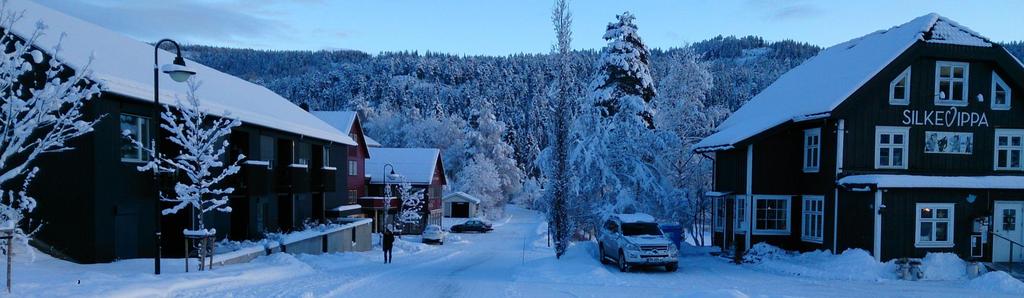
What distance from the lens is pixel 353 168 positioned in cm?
4691

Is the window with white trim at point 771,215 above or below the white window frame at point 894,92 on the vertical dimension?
below

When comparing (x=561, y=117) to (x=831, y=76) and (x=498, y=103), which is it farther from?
(x=498, y=103)

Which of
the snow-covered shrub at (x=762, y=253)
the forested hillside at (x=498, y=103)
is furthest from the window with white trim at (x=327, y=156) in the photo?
the snow-covered shrub at (x=762, y=253)

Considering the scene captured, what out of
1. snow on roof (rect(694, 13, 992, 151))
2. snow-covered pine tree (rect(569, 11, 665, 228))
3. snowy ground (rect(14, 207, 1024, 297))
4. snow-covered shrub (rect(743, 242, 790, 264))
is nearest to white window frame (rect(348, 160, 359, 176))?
snow-covered pine tree (rect(569, 11, 665, 228))

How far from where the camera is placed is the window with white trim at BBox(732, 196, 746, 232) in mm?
23917

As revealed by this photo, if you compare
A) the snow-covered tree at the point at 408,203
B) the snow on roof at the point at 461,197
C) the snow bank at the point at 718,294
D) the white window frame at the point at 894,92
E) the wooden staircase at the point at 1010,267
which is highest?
the white window frame at the point at 894,92

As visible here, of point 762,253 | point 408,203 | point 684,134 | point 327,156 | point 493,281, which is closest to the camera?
point 493,281

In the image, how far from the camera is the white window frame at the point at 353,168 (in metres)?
45.8

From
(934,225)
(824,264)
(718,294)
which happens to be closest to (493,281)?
(718,294)

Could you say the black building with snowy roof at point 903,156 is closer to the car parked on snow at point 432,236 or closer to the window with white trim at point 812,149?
the window with white trim at point 812,149

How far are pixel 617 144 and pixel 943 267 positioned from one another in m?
15.6

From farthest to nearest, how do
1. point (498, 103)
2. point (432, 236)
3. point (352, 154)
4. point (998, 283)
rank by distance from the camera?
point (498, 103), point (432, 236), point (352, 154), point (998, 283)

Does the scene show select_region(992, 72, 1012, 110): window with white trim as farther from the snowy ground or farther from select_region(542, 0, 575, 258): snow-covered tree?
select_region(542, 0, 575, 258): snow-covered tree

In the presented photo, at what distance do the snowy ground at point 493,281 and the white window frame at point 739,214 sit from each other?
74.2 inches
